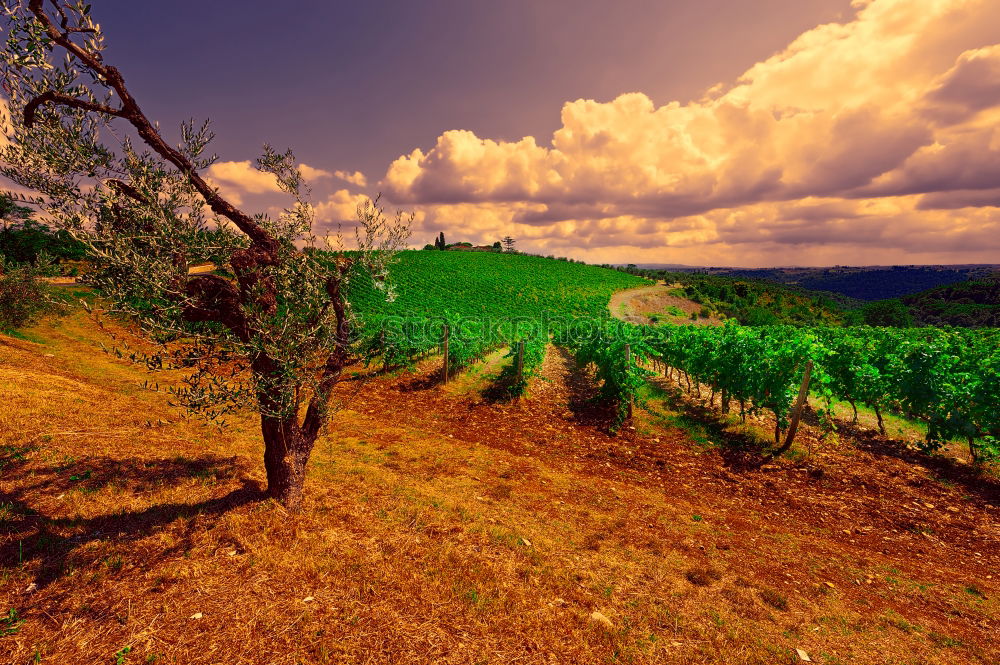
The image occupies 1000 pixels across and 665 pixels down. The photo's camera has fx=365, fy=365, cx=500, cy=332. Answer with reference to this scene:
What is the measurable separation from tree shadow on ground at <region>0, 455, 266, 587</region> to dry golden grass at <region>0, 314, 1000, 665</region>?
→ 0.11 feet

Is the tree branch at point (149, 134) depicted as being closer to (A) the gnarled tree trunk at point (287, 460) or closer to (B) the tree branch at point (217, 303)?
(B) the tree branch at point (217, 303)

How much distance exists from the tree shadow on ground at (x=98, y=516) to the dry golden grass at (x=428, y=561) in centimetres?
3

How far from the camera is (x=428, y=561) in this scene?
19.2ft

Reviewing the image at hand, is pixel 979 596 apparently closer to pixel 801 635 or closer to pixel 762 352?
pixel 801 635

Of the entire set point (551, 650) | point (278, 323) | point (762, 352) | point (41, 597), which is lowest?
point (551, 650)

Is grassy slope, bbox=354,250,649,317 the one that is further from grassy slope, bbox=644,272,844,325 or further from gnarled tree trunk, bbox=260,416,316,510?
gnarled tree trunk, bbox=260,416,316,510

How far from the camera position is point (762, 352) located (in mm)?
13078

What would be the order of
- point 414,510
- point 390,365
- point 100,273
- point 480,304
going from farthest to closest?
point 480,304
point 390,365
point 414,510
point 100,273

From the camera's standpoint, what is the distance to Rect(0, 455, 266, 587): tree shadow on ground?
5.05 meters

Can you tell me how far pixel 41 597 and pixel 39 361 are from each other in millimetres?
14562

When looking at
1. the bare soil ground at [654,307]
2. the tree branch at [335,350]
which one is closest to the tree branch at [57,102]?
the tree branch at [335,350]

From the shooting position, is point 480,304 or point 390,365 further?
point 480,304

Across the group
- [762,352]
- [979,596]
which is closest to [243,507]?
[979,596]

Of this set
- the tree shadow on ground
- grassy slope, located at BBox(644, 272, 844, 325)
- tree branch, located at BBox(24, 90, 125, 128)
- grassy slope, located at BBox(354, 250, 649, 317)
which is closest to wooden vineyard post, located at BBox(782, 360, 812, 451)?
the tree shadow on ground
